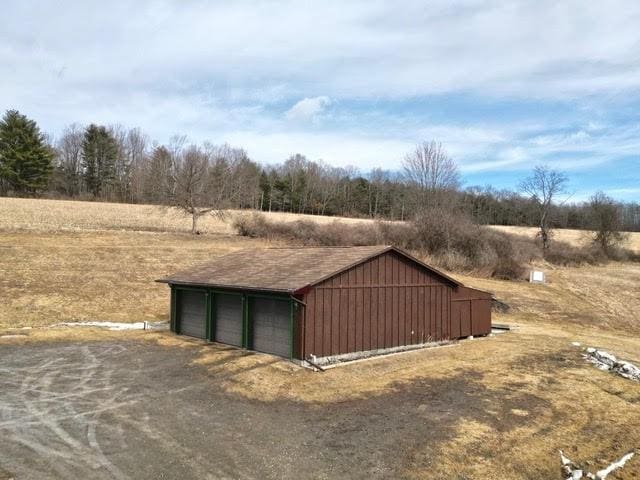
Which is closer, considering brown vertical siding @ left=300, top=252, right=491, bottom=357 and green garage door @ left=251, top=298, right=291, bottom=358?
brown vertical siding @ left=300, top=252, right=491, bottom=357

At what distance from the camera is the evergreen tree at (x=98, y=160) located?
76.1 metres

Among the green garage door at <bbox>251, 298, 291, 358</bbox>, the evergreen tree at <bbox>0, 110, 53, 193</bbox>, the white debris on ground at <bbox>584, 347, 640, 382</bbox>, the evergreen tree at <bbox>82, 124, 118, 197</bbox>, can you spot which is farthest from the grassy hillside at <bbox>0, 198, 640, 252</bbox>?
the white debris on ground at <bbox>584, 347, 640, 382</bbox>

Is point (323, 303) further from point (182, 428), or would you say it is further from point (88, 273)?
point (88, 273)

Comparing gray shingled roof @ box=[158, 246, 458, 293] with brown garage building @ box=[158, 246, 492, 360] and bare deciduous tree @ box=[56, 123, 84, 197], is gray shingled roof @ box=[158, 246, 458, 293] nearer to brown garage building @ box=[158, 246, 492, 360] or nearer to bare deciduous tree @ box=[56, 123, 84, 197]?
brown garage building @ box=[158, 246, 492, 360]

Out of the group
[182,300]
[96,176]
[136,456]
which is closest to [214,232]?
[182,300]

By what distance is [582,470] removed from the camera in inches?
354

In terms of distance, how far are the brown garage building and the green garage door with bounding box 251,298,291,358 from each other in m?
0.04

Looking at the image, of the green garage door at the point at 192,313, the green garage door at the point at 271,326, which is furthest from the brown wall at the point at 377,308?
the green garage door at the point at 192,313

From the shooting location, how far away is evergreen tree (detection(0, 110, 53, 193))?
59.7m

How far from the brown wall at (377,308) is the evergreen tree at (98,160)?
2628 inches

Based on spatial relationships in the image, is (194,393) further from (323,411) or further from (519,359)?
(519,359)

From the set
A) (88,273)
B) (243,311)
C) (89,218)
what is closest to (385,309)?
(243,311)

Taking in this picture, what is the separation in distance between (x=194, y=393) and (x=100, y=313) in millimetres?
15402

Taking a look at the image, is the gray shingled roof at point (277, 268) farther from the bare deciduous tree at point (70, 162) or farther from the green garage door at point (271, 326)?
the bare deciduous tree at point (70, 162)
